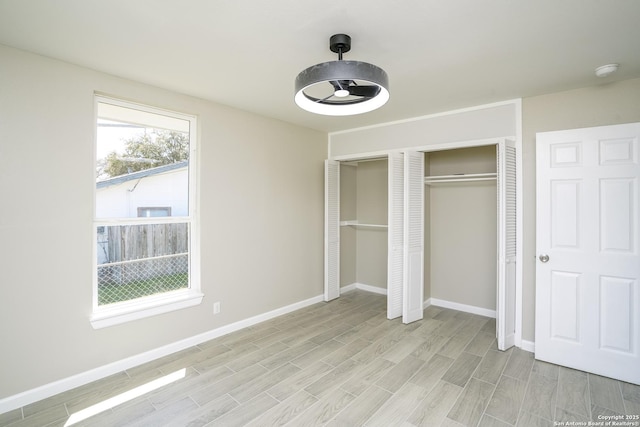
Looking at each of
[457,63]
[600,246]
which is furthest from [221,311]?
[600,246]

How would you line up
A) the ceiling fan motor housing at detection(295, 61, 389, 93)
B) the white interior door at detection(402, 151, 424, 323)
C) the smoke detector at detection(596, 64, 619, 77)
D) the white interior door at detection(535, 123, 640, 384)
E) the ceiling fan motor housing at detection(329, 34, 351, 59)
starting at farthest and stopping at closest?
the white interior door at detection(402, 151, 424, 323) < the white interior door at detection(535, 123, 640, 384) < the smoke detector at detection(596, 64, 619, 77) < the ceiling fan motor housing at detection(329, 34, 351, 59) < the ceiling fan motor housing at detection(295, 61, 389, 93)

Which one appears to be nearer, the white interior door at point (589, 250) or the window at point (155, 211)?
the white interior door at point (589, 250)

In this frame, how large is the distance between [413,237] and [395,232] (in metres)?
0.23

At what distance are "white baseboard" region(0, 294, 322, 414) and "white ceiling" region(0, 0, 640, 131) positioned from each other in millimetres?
2500

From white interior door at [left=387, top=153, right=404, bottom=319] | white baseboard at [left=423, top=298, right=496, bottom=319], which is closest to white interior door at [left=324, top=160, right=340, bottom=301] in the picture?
white interior door at [left=387, top=153, right=404, bottom=319]

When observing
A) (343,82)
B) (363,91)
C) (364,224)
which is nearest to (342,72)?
(343,82)

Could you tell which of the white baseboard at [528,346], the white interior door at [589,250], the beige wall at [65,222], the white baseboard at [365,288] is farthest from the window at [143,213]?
the white interior door at [589,250]

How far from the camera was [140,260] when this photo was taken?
9.82ft

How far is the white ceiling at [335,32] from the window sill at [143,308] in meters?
→ 2.04

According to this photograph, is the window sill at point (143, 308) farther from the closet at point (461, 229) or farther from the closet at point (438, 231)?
the closet at point (461, 229)

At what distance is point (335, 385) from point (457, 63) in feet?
9.02

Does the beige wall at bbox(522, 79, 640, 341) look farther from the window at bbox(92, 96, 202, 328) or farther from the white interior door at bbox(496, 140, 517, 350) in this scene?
the window at bbox(92, 96, 202, 328)

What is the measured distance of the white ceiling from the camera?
179 cm

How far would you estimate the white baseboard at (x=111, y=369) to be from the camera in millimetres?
2293
